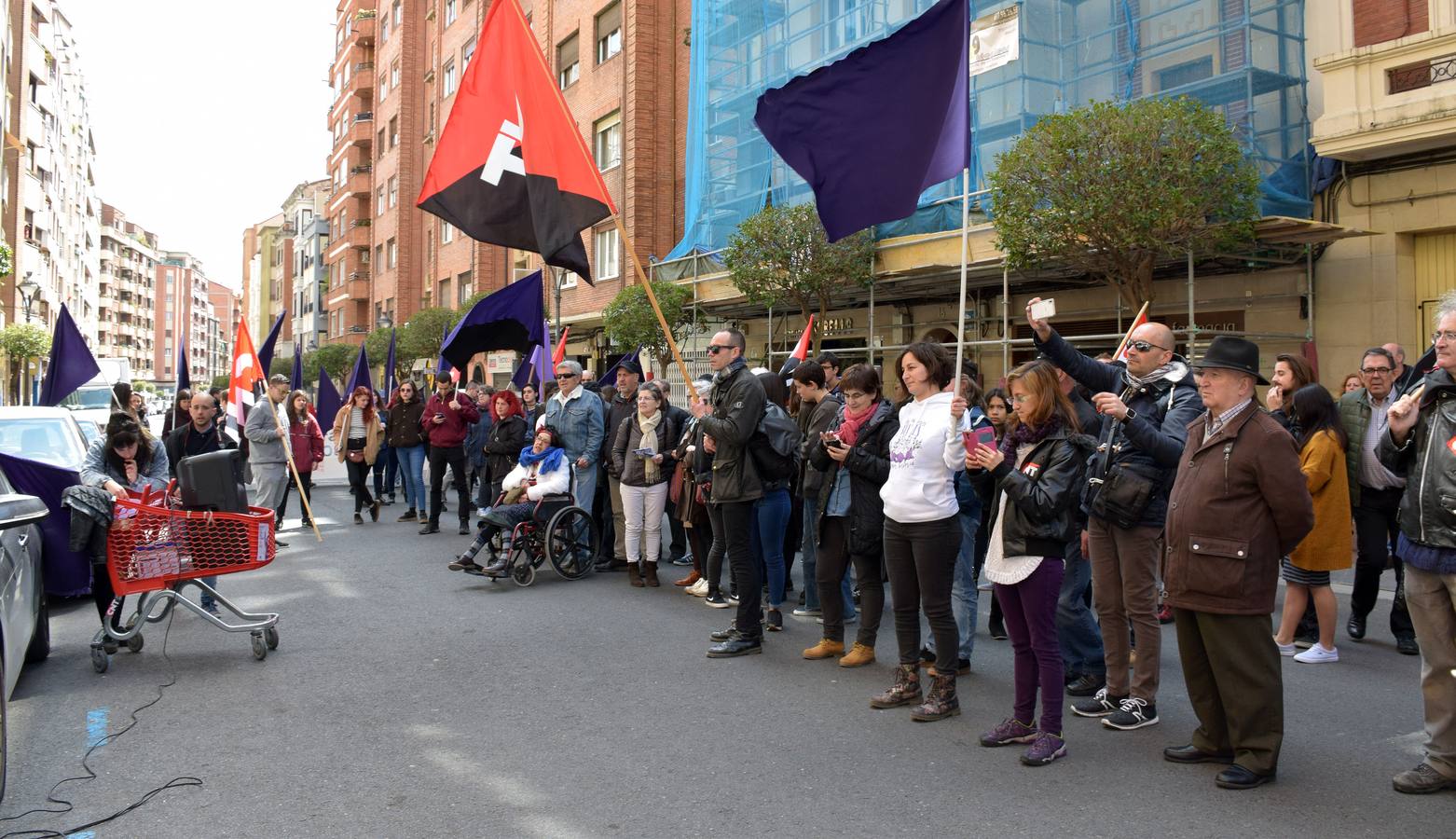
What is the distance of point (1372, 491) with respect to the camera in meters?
6.64

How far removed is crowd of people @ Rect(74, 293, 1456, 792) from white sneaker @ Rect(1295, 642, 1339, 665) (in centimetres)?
2

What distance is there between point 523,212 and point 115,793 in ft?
16.4

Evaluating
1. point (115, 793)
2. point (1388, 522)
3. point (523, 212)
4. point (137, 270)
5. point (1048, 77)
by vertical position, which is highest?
point (137, 270)

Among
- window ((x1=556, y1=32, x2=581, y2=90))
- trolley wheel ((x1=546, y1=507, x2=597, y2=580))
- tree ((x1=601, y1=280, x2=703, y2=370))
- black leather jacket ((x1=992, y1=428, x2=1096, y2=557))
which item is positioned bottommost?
trolley wheel ((x1=546, y1=507, x2=597, y2=580))

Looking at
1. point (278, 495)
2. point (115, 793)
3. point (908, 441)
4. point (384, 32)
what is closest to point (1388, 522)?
point (908, 441)

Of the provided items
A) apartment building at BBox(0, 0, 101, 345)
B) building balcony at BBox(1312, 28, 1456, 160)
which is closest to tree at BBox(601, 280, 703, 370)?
building balcony at BBox(1312, 28, 1456, 160)

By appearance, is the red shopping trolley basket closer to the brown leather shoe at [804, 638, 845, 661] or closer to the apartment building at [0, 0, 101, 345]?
the brown leather shoe at [804, 638, 845, 661]

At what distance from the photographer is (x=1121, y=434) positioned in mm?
4887

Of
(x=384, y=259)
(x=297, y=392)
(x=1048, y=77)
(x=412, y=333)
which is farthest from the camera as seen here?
(x=384, y=259)

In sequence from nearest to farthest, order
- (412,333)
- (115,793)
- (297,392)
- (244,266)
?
(115,793)
(297,392)
(412,333)
(244,266)

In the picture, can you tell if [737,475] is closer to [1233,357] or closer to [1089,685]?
[1089,685]

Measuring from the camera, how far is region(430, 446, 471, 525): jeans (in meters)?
12.1

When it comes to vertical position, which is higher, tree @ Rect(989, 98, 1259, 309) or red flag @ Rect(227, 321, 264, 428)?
tree @ Rect(989, 98, 1259, 309)

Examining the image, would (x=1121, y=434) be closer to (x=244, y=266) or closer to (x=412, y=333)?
(x=412, y=333)
